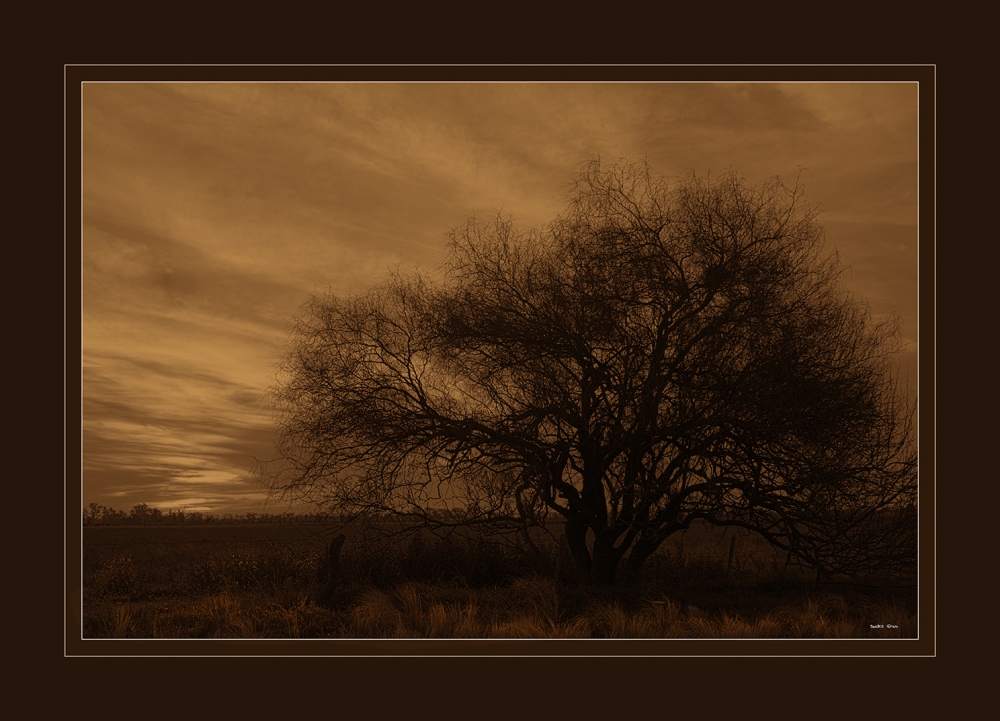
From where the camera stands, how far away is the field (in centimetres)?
805

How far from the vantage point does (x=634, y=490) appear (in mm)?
9180

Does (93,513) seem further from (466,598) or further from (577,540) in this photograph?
(577,540)

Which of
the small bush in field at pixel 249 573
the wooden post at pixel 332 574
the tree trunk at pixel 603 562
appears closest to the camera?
the wooden post at pixel 332 574

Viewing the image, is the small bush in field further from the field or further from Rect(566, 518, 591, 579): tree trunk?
Rect(566, 518, 591, 579): tree trunk

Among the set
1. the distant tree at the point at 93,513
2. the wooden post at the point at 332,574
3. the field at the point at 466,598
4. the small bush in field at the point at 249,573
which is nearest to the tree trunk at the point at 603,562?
the field at the point at 466,598

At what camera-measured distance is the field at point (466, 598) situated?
8.05 m

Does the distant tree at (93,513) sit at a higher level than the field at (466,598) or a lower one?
higher

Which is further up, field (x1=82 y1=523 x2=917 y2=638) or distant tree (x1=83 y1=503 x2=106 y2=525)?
distant tree (x1=83 y1=503 x2=106 y2=525)

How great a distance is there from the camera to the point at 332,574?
359 inches

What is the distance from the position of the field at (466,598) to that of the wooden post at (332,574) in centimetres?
9

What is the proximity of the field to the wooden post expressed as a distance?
0.09 m

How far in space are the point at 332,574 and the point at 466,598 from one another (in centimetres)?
161

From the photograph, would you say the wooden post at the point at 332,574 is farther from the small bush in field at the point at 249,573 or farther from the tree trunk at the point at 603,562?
the tree trunk at the point at 603,562

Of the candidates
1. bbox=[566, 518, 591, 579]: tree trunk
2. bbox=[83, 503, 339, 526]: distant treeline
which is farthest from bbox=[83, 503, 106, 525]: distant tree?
bbox=[566, 518, 591, 579]: tree trunk
